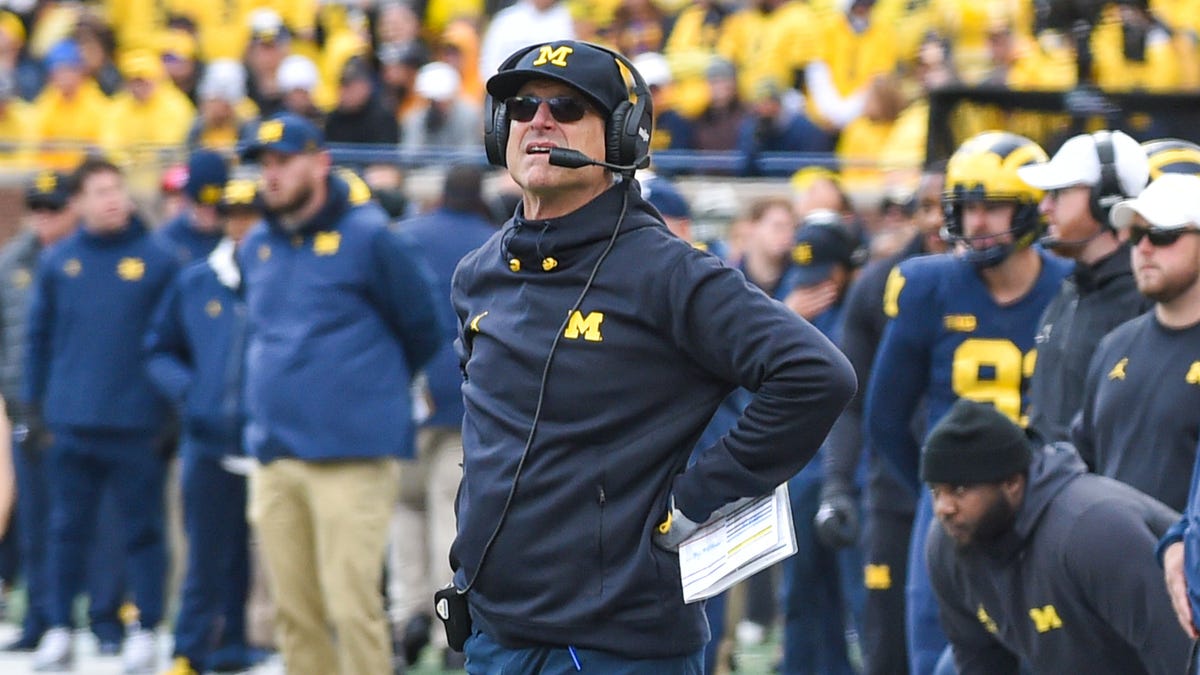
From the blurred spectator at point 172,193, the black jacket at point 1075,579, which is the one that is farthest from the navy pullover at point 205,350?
the black jacket at point 1075,579

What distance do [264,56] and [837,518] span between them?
9.78 m

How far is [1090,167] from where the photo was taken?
22.7 ft

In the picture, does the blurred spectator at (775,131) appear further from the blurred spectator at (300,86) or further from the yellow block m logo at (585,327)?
the yellow block m logo at (585,327)

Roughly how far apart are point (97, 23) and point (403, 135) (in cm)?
401

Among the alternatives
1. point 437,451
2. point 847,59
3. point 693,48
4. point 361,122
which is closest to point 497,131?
point 437,451

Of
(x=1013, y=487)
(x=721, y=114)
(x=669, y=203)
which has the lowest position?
(x=1013, y=487)

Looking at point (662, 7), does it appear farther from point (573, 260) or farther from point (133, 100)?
point (573, 260)

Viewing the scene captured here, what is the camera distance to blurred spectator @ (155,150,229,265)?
10734mm

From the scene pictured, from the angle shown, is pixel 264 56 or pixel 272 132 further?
pixel 264 56

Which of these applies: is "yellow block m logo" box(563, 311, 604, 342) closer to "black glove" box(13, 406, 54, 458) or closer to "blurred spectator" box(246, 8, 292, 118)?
"black glove" box(13, 406, 54, 458)

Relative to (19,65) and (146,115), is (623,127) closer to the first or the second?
(146,115)

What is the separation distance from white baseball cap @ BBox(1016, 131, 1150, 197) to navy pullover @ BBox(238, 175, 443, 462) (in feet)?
8.06

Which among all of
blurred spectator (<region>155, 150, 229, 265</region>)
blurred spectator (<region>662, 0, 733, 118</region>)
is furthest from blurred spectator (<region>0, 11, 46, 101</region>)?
blurred spectator (<region>155, 150, 229, 265</region>)

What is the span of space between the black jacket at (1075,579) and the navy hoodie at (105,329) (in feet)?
17.5
